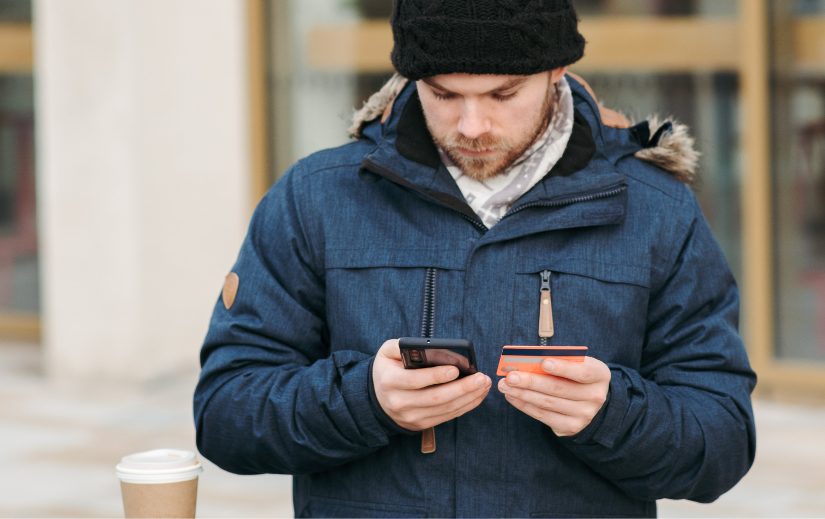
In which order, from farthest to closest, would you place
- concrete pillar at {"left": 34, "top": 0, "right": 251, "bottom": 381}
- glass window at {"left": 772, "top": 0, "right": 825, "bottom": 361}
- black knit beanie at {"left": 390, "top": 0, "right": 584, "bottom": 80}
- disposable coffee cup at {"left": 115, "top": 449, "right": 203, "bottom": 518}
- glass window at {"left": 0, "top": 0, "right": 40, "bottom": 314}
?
glass window at {"left": 0, "top": 0, "right": 40, "bottom": 314}, concrete pillar at {"left": 34, "top": 0, "right": 251, "bottom": 381}, glass window at {"left": 772, "top": 0, "right": 825, "bottom": 361}, black knit beanie at {"left": 390, "top": 0, "right": 584, "bottom": 80}, disposable coffee cup at {"left": 115, "top": 449, "right": 203, "bottom": 518}

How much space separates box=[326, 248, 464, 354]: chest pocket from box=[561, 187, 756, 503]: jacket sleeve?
345mm

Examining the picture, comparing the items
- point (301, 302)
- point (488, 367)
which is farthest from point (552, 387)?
point (301, 302)

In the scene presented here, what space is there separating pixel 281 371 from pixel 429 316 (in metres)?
0.31

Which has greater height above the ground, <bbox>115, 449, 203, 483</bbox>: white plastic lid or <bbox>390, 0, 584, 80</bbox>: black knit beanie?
<bbox>390, 0, 584, 80</bbox>: black knit beanie

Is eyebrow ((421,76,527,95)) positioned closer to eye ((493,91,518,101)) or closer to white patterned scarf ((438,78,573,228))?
eye ((493,91,518,101))

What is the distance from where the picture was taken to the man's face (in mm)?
1943

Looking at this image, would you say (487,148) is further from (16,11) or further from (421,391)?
Result: (16,11)

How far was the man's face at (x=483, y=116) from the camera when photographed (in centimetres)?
194

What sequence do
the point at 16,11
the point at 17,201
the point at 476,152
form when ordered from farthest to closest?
the point at 17,201 → the point at 16,11 → the point at 476,152

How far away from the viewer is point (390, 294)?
1925 mm

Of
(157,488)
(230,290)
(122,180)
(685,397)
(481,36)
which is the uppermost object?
(481,36)

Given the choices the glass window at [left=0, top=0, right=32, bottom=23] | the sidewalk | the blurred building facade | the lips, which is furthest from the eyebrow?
the glass window at [left=0, top=0, right=32, bottom=23]

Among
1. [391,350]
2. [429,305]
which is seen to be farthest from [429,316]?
[391,350]

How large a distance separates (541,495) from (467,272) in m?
0.45
